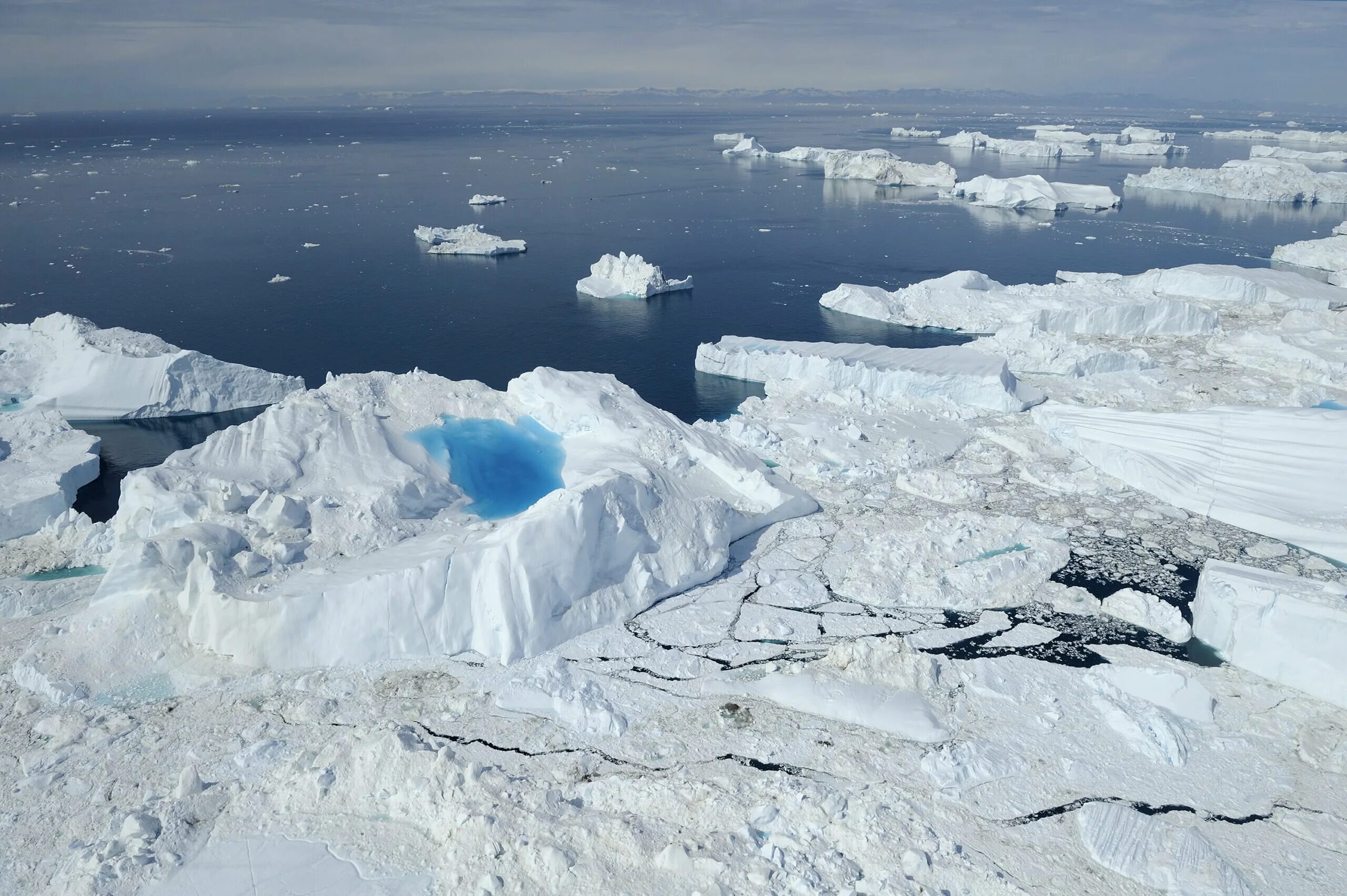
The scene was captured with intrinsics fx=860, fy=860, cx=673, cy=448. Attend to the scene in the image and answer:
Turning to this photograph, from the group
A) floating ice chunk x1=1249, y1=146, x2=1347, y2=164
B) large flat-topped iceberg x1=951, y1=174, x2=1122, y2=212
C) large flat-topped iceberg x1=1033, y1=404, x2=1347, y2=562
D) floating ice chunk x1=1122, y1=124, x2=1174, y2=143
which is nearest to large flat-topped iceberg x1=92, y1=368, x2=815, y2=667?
large flat-topped iceberg x1=1033, y1=404, x2=1347, y2=562

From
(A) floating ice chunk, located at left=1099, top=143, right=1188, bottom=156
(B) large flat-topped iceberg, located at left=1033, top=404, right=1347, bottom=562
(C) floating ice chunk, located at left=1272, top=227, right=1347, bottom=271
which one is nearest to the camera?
(B) large flat-topped iceberg, located at left=1033, top=404, right=1347, bottom=562

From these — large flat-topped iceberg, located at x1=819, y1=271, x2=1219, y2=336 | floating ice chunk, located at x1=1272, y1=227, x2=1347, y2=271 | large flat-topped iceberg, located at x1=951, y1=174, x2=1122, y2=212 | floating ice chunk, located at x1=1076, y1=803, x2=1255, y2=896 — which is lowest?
floating ice chunk, located at x1=1076, y1=803, x2=1255, y2=896

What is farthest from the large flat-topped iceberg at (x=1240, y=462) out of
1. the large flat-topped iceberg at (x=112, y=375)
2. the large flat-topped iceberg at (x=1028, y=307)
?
the large flat-topped iceberg at (x=112, y=375)

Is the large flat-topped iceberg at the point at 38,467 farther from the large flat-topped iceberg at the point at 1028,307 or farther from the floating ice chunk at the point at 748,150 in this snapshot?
the floating ice chunk at the point at 748,150

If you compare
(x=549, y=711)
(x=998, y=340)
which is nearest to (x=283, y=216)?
(x=998, y=340)

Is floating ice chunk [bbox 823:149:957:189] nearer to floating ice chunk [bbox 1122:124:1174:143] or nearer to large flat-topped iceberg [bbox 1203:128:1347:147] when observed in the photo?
floating ice chunk [bbox 1122:124:1174:143]

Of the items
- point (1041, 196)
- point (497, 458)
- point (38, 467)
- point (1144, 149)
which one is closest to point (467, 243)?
point (38, 467)

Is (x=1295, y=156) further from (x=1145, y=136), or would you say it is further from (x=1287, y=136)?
(x=1287, y=136)

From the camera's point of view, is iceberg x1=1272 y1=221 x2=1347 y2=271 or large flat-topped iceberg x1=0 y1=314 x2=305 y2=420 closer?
large flat-topped iceberg x1=0 y1=314 x2=305 y2=420
